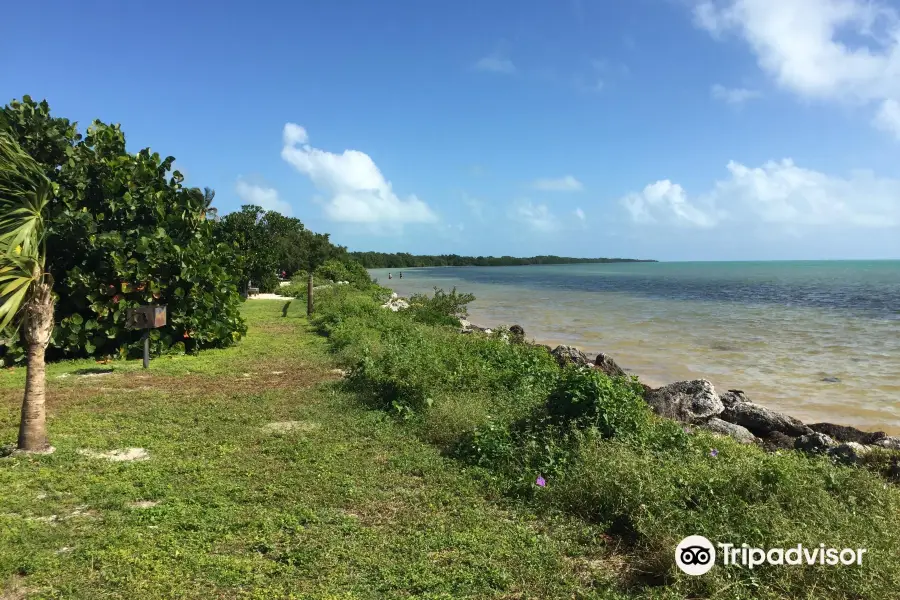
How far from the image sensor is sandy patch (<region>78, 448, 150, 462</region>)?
19.6ft

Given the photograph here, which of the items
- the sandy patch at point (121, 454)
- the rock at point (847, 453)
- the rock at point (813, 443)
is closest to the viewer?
the sandy patch at point (121, 454)

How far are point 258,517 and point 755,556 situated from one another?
3.82 meters

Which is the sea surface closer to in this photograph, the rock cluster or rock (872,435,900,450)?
the rock cluster

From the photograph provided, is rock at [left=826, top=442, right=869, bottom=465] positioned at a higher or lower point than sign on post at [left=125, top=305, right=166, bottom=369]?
lower

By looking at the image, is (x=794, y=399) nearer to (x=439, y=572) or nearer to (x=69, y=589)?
(x=439, y=572)

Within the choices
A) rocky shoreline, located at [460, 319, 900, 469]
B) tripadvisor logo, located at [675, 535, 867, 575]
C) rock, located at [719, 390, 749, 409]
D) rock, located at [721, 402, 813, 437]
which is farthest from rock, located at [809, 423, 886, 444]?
tripadvisor logo, located at [675, 535, 867, 575]

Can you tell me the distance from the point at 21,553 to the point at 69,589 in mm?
752

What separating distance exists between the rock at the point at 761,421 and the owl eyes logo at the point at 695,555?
6505mm

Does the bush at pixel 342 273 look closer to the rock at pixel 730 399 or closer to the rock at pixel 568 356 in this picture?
the rock at pixel 568 356

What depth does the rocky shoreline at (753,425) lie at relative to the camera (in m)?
7.88

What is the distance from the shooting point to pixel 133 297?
11766mm

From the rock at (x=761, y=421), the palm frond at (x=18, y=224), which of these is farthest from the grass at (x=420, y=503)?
the rock at (x=761, y=421)

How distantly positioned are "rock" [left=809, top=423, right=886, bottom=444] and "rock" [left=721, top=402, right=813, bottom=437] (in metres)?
0.32

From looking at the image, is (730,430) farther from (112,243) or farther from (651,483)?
(112,243)
